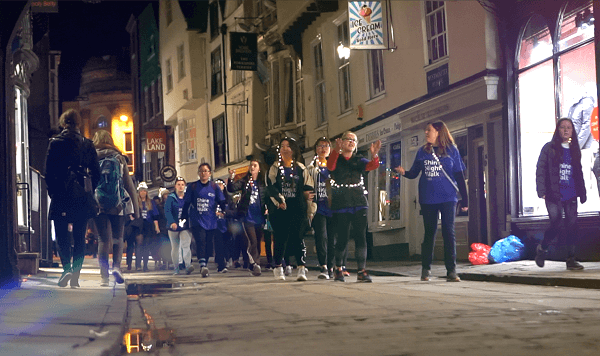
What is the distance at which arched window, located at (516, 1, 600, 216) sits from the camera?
520 inches

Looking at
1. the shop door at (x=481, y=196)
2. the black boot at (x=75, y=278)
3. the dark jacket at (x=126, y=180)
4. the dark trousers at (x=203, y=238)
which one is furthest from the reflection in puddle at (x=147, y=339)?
the shop door at (x=481, y=196)

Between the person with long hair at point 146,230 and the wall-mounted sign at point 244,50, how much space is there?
13468 millimetres

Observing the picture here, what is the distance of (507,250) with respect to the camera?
1403 centimetres

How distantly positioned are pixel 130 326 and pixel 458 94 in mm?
11113

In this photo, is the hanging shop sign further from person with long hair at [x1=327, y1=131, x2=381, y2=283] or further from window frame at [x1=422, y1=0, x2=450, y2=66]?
window frame at [x1=422, y1=0, x2=450, y2=66]

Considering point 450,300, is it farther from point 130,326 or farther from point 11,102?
point 11,102

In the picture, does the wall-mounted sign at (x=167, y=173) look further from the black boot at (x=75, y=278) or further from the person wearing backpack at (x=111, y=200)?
the black boot at (x=75, y=278)

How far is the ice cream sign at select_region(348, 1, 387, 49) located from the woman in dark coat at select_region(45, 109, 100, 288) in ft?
31.4

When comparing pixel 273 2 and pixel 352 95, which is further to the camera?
pixel 273 2

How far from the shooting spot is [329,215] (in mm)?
11852

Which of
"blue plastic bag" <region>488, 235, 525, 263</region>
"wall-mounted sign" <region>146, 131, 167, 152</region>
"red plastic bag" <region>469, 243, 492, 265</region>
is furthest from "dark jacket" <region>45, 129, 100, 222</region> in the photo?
"wall-mounted sign" <region>146, 131, 167, 152</region>

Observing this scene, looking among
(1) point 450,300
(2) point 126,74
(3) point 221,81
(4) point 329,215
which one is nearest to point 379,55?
(4) point 329,215

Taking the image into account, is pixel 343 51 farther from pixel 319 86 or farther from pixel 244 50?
pixel 244 50

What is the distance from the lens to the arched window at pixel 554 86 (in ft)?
43.3
